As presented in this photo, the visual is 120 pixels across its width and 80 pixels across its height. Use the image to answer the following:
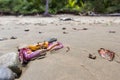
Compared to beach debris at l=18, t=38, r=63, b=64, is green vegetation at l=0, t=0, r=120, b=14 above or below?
below

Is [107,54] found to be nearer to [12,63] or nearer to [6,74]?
[12,63]

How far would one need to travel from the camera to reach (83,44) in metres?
7.07

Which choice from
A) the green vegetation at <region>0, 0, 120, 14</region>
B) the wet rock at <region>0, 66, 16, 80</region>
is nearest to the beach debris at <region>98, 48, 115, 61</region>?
the wet rock at <region>0, 66, 16, 80</region>

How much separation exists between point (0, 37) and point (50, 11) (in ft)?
26.5

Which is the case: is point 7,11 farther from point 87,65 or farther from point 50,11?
point 87,65

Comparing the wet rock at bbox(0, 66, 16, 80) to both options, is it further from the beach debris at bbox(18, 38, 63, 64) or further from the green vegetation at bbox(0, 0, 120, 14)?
the green vegetation at bbox(0, 0, 120, 14)

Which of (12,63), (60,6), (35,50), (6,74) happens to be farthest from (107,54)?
(60,6)

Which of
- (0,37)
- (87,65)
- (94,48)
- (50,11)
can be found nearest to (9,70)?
(87,65)

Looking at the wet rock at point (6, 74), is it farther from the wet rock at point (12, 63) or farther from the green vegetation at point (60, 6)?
the green vegetation at point (60, 6)

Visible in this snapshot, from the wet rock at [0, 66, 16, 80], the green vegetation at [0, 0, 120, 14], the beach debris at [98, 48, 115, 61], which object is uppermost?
the wet rock at [0, 66, 16, 80]

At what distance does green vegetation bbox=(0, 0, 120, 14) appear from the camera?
16764 mm

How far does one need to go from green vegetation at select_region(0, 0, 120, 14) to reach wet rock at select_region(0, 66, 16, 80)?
11.7m

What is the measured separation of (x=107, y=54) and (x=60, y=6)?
11303mm

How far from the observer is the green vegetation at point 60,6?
1676cm
